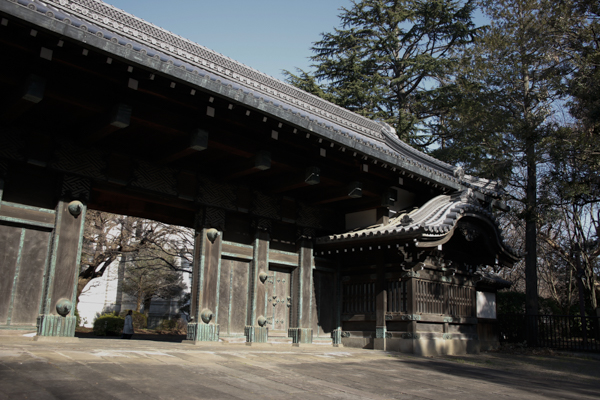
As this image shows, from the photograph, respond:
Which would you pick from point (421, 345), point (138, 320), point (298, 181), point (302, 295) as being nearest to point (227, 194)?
point (298, 181)

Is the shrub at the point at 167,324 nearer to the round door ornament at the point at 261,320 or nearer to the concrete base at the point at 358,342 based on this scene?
the concrete base at the point at 358,342

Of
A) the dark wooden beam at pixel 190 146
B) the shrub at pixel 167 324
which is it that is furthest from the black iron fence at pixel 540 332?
the shrub at pixel 167 324

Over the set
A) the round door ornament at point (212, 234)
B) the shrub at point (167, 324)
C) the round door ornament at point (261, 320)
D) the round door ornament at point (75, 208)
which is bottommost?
the shrub at point (167, 324)

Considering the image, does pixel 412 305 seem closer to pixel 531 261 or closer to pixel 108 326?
pixel 531 261

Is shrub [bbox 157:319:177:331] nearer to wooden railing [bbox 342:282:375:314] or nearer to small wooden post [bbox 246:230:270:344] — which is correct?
wooden railing [bbox 342:282:375:314]

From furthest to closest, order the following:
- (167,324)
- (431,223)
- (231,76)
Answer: (167,324) < (231,76) < (431,223)

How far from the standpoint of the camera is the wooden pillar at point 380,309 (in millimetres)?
10844

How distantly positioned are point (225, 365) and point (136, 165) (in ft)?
14.8

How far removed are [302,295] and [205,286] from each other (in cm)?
254

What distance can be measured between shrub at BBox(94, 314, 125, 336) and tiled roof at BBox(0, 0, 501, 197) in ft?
46.9

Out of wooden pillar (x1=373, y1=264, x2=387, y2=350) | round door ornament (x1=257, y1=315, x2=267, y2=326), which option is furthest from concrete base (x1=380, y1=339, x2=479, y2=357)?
round door ornament (x1=257, y1=315, x2=267, y2=326)

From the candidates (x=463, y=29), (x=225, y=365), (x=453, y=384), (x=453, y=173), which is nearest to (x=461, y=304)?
(x=453, y=173)

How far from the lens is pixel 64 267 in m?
7.95

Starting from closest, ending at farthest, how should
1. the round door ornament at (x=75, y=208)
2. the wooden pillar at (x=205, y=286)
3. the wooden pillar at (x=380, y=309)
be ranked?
1. the round door ornament at (x=75, y=208)
2. the wooden pillar at (x=205, y=286)
3. the wooden pillar at (x=380, y=309)
